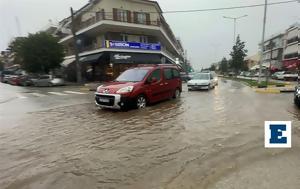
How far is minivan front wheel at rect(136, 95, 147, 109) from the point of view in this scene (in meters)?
12.1

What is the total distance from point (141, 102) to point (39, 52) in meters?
32.9

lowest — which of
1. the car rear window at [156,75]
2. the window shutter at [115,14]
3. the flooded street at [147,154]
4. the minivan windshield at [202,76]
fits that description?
the flooded street at [147,154]

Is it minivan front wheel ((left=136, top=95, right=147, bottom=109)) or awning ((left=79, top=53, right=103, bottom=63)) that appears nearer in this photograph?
minivan front wheel ((left=136, top=95, right=147, bottom=109))

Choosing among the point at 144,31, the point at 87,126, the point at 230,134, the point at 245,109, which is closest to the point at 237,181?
the point at 230,134

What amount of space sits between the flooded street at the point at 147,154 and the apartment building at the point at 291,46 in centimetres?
6962

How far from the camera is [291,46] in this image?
78250mm

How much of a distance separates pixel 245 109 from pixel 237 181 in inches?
308

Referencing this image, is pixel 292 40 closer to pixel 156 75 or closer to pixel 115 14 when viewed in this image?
pixel 115 14

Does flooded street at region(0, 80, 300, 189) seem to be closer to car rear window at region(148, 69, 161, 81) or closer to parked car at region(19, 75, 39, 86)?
car rear window at region(148, 69, 161, 81)

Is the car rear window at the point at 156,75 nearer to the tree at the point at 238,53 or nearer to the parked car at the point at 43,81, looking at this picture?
the parked car at the point at 43,81

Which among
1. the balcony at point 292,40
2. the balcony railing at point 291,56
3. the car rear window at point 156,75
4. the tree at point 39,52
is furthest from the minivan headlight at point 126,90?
the balcony at point 292,40

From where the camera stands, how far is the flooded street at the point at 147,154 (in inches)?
184

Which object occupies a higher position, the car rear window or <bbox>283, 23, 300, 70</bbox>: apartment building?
<bbox>283, 23, 300, 70</bbox>: apartment building

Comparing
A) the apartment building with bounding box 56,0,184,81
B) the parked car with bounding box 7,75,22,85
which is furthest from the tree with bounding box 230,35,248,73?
the parked car with bounding box 7,75,22,85
